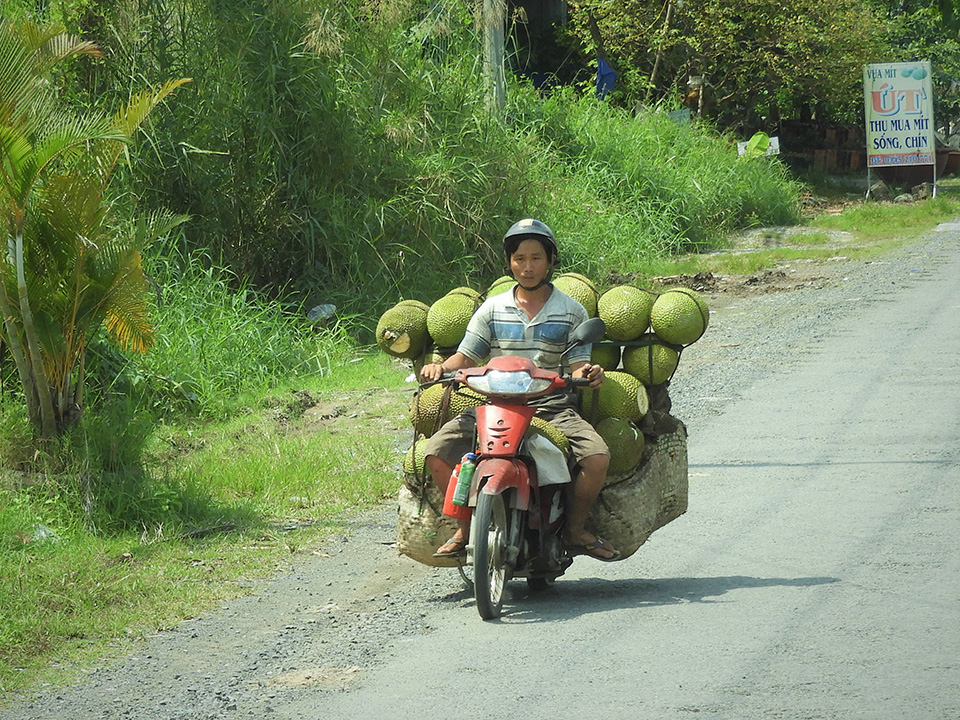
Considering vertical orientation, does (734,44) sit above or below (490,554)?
above

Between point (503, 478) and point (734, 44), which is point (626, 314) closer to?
point (503, 478)

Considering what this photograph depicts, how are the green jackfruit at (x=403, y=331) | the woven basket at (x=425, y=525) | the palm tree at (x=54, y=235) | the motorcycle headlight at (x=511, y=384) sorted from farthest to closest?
the palm tree at (x=54, y=235), the green jackfruit at (x=403, y=331), the woven basket at (x=425, y=525), the motorcycle headlight at (x=511, y=384)

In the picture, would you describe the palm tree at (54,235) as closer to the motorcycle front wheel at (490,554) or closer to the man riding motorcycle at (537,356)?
the man riding motorcycle at (537,356)

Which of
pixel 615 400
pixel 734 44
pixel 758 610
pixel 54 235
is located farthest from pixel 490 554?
pixel 734 44

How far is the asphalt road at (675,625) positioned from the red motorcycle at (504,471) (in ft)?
0.80

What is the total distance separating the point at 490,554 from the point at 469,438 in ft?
1.87

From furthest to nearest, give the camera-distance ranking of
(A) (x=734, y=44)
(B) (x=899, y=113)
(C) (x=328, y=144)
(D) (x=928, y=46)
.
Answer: (D) (x=928, y=46), (A) (x=734, y=44), (B) (x=899, y=113), (C) (x=328, y=144)

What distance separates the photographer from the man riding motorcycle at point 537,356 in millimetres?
5328

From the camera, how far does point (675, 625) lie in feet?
16.3

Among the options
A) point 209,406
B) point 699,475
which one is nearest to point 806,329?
point 699,475

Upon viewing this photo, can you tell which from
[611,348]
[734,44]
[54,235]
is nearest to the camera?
[611,348]

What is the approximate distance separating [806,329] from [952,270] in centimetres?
446

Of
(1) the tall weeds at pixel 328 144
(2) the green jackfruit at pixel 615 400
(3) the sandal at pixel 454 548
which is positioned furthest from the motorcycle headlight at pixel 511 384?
(1) the tall weeds at pixel 328 144

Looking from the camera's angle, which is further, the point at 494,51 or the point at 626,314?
the point at 494,51
